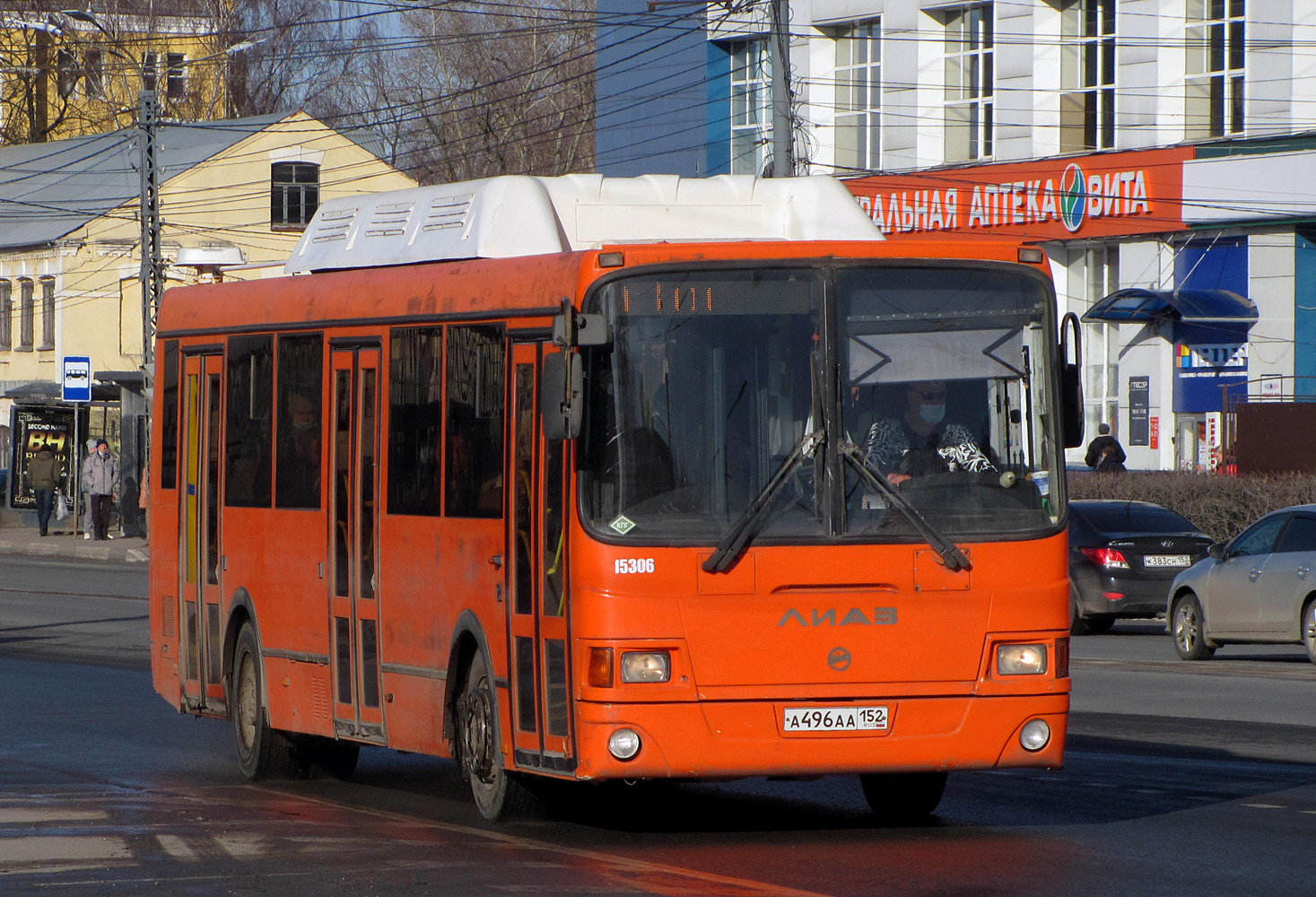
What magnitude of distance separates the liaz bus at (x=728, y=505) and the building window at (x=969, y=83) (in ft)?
91.6

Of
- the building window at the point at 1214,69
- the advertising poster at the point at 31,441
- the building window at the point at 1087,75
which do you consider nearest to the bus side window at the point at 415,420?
the building window at the point at 1214,69

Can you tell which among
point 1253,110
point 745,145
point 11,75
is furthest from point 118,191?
point 1253,110

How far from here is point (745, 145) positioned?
4353 cm

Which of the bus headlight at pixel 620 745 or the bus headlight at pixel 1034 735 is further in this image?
the bus headlight at pixel 1034 735

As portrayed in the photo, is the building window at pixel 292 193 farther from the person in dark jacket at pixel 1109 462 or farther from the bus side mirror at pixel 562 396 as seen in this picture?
the bus side mirror at pixel 562 396

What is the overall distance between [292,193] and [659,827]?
55.8m

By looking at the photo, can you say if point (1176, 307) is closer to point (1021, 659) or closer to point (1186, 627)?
point (1186, 627)

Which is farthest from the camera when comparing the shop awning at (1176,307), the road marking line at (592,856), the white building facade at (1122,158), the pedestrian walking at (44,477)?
the pedestrian walking at (44,477)

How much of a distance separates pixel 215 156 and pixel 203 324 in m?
50.1

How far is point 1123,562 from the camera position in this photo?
883 inches

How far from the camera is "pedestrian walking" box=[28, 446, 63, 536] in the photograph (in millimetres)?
40688

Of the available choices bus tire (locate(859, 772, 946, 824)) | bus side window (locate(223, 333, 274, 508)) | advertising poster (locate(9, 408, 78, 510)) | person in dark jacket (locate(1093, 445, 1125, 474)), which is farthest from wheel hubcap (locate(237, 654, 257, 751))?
advertising poster (locate(9, 408, 78, 510))

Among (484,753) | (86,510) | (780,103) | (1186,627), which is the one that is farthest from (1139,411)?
(484,753)

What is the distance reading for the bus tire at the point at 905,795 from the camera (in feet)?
31.7
